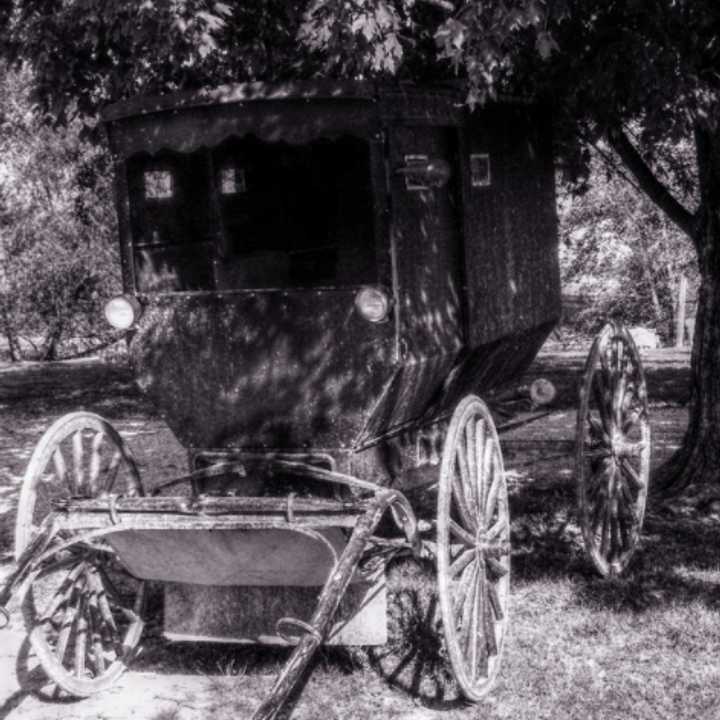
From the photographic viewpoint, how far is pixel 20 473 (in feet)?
35.1

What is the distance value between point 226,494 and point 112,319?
3.14ft

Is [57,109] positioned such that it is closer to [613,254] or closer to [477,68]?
[477,68]

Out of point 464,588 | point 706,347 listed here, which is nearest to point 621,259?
point 706,347

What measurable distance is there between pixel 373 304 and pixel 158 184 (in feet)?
5.42

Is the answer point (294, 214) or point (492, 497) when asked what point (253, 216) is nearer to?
point (294, 214)

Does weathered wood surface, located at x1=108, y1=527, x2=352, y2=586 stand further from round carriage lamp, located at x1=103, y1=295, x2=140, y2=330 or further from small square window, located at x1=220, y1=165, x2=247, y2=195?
small square window, located at x1=220, y1=165, x2=247, y2=195

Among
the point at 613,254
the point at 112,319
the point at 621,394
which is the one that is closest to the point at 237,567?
the point at 112,319

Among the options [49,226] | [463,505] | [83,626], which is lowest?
[83,626]

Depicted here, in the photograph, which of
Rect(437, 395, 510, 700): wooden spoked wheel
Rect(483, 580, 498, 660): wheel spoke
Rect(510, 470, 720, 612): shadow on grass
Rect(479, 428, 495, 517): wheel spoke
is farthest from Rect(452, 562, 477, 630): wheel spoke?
Rect(510, 470, 720, 612): shadow on grass

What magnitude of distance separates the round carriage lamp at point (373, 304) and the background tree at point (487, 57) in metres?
0.93

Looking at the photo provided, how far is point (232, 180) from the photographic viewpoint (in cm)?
662

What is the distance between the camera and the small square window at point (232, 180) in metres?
6.55

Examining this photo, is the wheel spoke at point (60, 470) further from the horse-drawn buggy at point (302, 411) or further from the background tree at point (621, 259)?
the background tree at point (621, 259)

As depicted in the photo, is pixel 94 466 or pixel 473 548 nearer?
pixel 473 548
